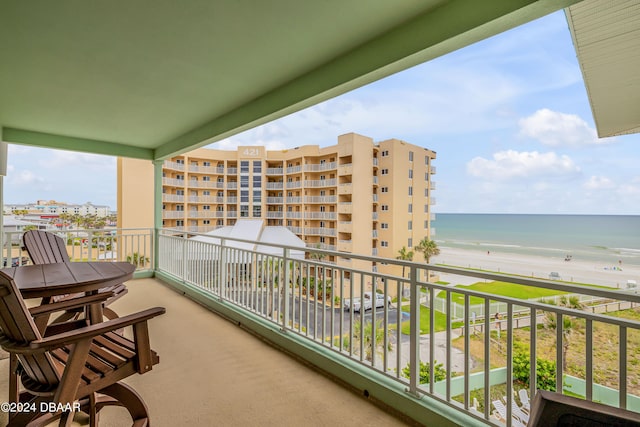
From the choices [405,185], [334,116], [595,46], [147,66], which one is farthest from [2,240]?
[334,116]

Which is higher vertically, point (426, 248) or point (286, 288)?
point (286, 288)

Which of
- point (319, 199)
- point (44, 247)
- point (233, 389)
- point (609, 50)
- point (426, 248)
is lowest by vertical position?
point (426, 248)

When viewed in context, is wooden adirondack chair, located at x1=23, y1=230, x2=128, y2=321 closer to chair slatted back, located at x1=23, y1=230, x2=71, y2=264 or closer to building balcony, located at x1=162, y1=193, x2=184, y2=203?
chair slatted back, located at x1=23, y1=230, x2=71, y2=264

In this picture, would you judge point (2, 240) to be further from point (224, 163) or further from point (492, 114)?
point (492, 114)

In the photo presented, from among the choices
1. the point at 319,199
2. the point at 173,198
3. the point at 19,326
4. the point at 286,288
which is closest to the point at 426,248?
the point at 319,199

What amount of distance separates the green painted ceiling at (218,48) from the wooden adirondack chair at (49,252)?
1.45 meters

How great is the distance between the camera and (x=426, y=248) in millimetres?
13352

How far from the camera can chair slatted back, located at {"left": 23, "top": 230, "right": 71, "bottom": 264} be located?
2631 millimetres

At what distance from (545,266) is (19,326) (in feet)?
35.8

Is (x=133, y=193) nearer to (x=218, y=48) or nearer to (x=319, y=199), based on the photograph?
(x=319, y=199)

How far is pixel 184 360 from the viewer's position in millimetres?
2496

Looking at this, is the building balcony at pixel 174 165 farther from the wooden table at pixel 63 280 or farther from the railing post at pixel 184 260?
the wooden table at pixel 63 280

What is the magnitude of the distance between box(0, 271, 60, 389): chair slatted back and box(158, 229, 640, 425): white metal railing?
1.54 meters

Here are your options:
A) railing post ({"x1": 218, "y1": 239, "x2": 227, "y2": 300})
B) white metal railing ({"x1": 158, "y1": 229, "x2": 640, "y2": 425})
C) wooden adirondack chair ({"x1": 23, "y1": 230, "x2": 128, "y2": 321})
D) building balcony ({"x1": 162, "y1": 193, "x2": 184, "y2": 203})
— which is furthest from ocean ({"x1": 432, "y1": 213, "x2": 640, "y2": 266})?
building balcony ({"x1": 162, "y1": 193, "x2": 184, "y2": 203})
